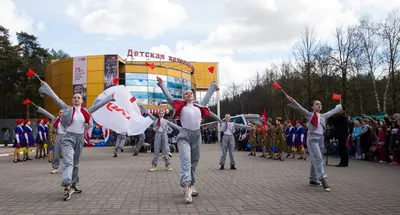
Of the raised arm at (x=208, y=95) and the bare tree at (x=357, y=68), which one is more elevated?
the bare tree at (x=357, y=68)

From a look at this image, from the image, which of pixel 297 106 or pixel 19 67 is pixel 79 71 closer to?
pixel 19 67

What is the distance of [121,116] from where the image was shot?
18.6m

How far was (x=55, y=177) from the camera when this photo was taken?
1122 cm

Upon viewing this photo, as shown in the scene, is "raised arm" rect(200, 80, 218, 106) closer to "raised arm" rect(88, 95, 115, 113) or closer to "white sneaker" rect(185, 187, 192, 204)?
"white sneaker" rect(185, 187, 192, 204)

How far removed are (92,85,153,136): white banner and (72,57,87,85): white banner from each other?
35.3m

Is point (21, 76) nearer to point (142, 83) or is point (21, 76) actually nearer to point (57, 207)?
point (142, 83)

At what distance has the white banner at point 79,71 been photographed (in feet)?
171

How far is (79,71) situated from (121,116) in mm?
36715

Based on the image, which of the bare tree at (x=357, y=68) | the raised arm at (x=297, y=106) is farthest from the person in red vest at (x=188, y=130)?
the bare tree at (x=357, y=68)

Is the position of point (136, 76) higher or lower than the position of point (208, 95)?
higher

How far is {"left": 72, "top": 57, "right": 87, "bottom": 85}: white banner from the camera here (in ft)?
171

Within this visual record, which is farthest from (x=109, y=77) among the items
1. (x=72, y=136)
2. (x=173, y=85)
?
(x=72, y=136)

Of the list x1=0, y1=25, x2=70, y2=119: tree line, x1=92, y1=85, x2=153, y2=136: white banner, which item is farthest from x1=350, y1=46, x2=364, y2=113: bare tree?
x1=0, y1=25, x2=70, y2=119: tree line

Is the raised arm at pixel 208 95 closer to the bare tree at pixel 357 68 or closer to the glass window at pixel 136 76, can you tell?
the bare tree at pixel 357 68
